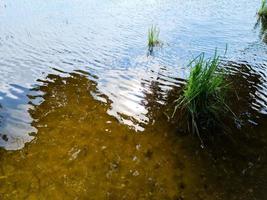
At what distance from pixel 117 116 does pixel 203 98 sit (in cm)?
176

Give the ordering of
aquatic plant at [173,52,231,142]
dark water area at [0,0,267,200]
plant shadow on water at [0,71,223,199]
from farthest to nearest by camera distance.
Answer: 1. aquatic plant at [173,52,231,142]
2. dark water area at [0,0,267,200]
3. plant shadow on water at [0,71,223,199]

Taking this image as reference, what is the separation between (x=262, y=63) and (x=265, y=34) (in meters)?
3.96

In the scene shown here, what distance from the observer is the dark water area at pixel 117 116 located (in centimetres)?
494

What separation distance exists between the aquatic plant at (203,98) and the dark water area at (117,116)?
0.38m

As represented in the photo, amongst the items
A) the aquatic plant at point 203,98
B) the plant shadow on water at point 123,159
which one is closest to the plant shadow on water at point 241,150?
the plant shadow on water at point 123,159

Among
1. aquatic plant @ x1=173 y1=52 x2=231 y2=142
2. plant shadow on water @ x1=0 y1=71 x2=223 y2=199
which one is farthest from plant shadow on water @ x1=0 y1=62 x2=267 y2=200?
aquatic plant @ x1=173 y1=52 x2=231 y2=142

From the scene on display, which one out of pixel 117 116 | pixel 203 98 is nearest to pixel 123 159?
pixel 117 116

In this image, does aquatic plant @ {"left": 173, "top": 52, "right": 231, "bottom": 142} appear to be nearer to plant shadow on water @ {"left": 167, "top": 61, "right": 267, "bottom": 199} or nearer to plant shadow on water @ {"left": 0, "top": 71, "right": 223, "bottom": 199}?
plant shadow on water @ {"left": 167, "top": 61, "right": 267, "bottom": 199}

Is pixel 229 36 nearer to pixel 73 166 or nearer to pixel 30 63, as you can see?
pixel 30 63

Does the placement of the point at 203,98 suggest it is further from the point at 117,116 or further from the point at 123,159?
the point at 123,159

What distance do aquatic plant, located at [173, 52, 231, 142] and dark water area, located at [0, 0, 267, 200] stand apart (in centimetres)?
38

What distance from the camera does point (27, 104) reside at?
6949mm

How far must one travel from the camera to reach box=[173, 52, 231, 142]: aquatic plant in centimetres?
615

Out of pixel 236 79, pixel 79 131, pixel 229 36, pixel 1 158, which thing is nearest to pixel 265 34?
pixel 229 36
